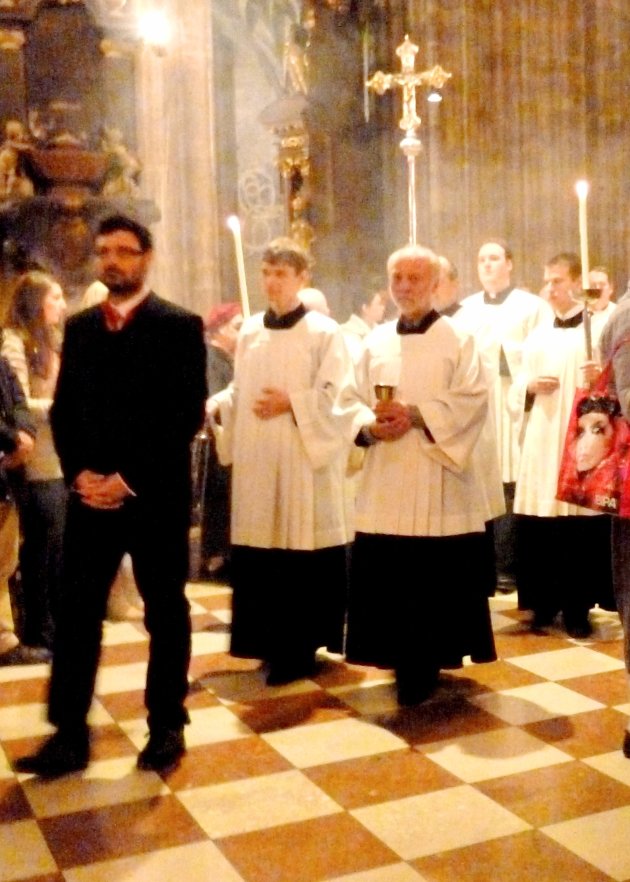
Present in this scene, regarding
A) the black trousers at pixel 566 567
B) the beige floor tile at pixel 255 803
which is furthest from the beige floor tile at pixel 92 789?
the black trousers at pixel 566 567

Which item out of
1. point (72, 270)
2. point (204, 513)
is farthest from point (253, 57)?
point (204, 513)

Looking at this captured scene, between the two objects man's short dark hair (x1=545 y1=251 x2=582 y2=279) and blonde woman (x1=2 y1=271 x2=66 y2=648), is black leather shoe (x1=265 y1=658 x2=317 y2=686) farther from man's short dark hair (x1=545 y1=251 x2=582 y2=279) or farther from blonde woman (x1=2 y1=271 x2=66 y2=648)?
man's short dark hair (x1=545 y1=251 x2=582 y2=279)

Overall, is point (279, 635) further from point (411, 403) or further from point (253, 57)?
point (253, 57)

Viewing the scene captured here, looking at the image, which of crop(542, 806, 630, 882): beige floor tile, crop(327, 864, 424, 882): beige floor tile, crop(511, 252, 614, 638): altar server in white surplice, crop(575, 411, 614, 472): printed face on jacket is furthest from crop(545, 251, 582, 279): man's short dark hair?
crop(327, 864, 424, 882): beige floor tile

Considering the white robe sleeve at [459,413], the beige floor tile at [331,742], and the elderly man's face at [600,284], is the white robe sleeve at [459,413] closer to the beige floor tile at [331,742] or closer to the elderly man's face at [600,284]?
the beige floor tile at [331,742]

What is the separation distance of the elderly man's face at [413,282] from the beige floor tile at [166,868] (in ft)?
6.79

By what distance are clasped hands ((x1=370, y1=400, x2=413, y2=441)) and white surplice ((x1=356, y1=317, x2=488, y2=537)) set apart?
75mm

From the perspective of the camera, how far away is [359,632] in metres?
4.31

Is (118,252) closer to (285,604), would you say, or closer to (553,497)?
(285,604)

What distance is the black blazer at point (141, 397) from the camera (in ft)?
11.6

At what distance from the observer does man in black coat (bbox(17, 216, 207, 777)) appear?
3.53m

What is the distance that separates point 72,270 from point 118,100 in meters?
1.47

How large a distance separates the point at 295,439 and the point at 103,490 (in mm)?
1181

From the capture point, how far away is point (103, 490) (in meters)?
3.47
